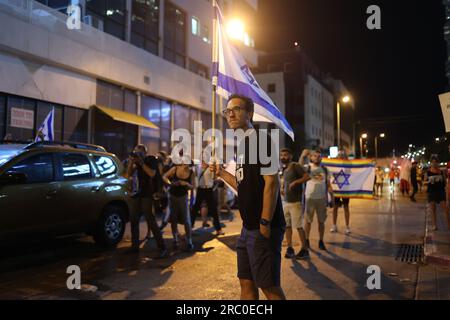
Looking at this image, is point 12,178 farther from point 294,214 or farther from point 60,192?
point 294,214

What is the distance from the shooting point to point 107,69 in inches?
634

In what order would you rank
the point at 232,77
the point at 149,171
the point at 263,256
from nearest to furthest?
the point at 263,256 → the point at 232,77 → the point at 149,171

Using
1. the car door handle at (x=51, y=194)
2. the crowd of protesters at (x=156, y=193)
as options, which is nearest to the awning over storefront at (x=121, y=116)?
the crowd of protesters at (x=156, y=193)

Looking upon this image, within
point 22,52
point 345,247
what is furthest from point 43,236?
point 22,52

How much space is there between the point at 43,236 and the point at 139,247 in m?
1.78

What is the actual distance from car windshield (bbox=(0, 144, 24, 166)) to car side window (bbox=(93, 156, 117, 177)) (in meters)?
1.52

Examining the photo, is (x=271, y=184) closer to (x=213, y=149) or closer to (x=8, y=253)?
(x=213, y=149)

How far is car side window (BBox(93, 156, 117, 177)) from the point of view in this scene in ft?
26.2

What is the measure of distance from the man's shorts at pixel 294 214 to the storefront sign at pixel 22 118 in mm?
9672

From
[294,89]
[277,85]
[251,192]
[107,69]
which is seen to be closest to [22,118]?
[107,69]

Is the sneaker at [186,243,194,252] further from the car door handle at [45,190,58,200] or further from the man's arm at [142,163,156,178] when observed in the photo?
the car door handle at [45,190,58,200]

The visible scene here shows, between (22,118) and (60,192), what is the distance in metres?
7.37

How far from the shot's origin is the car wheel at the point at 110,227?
7695 millimetres

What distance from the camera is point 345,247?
7809 mm
